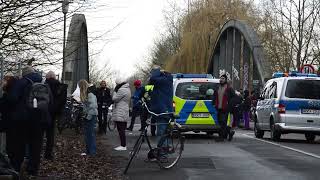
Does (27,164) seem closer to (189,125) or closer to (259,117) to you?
(189,125)

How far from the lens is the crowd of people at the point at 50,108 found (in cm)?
1028

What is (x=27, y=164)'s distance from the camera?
10875 millimetres

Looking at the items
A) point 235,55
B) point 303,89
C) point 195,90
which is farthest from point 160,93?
point 235,55

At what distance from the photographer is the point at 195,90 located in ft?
66.8

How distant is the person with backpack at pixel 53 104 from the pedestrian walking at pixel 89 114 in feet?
2.18

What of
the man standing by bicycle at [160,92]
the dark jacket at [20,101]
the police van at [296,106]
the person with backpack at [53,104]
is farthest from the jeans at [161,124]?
the police van at [296,106]

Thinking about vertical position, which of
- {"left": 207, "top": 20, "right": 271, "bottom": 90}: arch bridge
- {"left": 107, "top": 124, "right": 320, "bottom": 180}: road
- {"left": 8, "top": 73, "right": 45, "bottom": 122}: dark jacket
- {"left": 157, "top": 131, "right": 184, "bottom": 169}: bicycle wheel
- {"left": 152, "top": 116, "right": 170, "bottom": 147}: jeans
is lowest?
{"left": 107, "top": 124, "right": 320, "bottom": 180}: road

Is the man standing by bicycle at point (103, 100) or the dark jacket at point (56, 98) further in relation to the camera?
the man standing by bicycle at point (103, 100)

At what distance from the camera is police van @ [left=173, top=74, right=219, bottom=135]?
20062mm

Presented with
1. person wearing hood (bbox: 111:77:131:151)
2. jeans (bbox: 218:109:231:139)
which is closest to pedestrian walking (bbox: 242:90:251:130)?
jeans (bbox: 218:109:231:139)

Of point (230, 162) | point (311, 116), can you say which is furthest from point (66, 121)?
point (230, 162)

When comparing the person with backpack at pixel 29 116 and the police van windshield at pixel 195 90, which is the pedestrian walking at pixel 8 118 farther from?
the police van windshield at pixel 195 90

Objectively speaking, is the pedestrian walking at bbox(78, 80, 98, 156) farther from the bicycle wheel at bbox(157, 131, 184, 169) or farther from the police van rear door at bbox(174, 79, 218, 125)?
the police van rear door at bbox(174, 79, 218, 125)

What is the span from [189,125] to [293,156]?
5.83m
